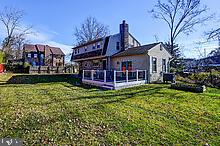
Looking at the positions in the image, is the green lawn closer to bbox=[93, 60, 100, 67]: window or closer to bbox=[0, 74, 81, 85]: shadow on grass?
bbox=[0, 74, 81, 85]: shadow on grass

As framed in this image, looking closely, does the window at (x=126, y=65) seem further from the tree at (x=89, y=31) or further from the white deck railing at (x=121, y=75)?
the tree at (x=89, y=31)

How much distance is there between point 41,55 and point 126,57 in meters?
42.4

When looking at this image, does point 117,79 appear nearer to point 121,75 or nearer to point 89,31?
point 121,75

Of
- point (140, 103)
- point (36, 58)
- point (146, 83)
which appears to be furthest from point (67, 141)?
point (36, 58)

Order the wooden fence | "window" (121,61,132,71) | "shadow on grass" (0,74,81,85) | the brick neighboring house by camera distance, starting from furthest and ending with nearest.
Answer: the brick neighboring house < the wooden fence < "window" (121,61,132,71) < "shadow on grass" (0,74,81,85)

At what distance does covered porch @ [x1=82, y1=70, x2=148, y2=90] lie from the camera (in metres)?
13.8

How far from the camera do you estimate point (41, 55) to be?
54406mm

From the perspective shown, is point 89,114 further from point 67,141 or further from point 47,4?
point 47,4

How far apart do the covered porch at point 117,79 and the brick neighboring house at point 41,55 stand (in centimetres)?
3993

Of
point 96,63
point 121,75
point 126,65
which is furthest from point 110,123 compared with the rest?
point 96,63

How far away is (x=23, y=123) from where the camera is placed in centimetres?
583

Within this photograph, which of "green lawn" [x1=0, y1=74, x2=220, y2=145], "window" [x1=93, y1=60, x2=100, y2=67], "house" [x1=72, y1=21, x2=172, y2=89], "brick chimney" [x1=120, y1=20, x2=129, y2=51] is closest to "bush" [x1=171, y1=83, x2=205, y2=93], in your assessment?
"house" [x1=72, y1=21, x2=172, y2=89]

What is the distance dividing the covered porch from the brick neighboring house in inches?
1572

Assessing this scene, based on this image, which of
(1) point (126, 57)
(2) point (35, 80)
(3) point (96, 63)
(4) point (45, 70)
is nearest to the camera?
(1) point (126, 57)
